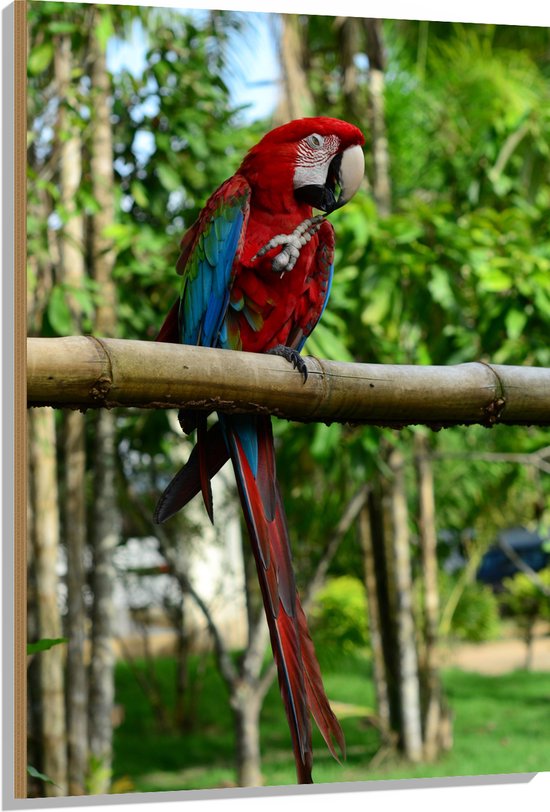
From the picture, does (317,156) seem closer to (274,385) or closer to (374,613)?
A: (274,385)

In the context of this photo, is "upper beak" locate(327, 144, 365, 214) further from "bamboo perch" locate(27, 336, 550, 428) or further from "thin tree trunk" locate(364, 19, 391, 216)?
"thin tree trunk" locate(364, 19, 391, 216)

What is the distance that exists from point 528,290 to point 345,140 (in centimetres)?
80

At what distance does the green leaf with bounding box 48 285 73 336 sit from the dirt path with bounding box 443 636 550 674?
2797 millimetres

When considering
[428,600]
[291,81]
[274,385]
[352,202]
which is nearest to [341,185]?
[274,385]

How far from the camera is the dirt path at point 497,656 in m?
4.35

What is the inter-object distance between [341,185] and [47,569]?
1.33 meters

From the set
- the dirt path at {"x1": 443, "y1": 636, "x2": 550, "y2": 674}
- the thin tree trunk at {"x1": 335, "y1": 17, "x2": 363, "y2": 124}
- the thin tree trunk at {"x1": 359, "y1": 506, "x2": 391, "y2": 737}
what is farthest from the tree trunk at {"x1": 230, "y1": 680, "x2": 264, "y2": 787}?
the thin tree trunk at {"x1": 335, "y1": 17, "x2": 363, "y2": 124}

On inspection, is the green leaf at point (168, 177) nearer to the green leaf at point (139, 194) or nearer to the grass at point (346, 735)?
the green leaf at point (139, 194)

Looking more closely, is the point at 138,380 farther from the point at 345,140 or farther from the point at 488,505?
the point at 488,505

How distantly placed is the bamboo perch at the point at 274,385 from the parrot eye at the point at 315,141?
0.44 meters

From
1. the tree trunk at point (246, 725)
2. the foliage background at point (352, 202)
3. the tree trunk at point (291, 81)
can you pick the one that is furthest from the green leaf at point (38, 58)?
the tree trunk at point (246, 725)

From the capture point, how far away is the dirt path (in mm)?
4352

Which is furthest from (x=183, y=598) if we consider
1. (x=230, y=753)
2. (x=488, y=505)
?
(x=488, y=505)

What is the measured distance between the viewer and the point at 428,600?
3.17m
